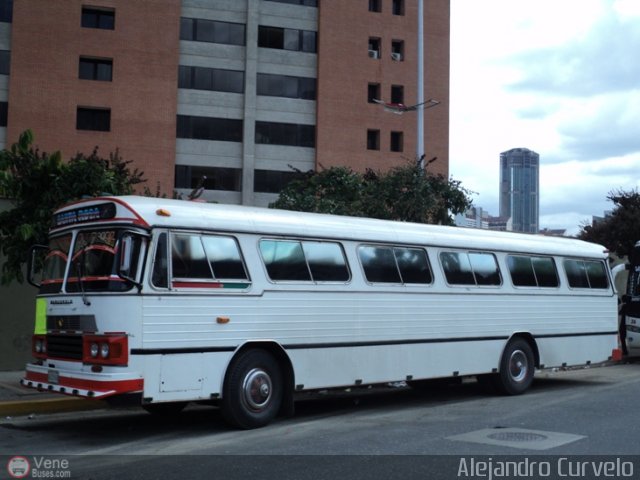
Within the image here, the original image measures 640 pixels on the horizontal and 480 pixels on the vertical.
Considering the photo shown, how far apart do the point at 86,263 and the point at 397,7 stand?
158ft

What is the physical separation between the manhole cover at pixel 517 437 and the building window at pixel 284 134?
140 ft

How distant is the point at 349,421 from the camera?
10.3m

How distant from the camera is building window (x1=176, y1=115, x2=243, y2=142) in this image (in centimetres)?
4847

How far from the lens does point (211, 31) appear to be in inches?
1949

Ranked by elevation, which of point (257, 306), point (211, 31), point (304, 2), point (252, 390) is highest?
point (304, 2)

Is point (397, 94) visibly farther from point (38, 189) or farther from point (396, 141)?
point (38, 189)

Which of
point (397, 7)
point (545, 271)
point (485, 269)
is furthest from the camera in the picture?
point (397, 7)

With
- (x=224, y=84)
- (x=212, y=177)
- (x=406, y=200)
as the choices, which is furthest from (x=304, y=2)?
(x=406, y=200)

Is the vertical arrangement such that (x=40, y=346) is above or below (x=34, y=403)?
above

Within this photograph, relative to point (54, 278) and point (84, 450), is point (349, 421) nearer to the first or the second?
point (84, 450)

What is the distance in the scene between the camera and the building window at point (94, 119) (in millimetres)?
45938

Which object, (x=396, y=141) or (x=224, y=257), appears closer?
(x=224, y=257)

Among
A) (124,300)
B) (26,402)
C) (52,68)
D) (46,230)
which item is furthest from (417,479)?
(52,68)

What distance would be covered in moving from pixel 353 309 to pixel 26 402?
15.6ft
